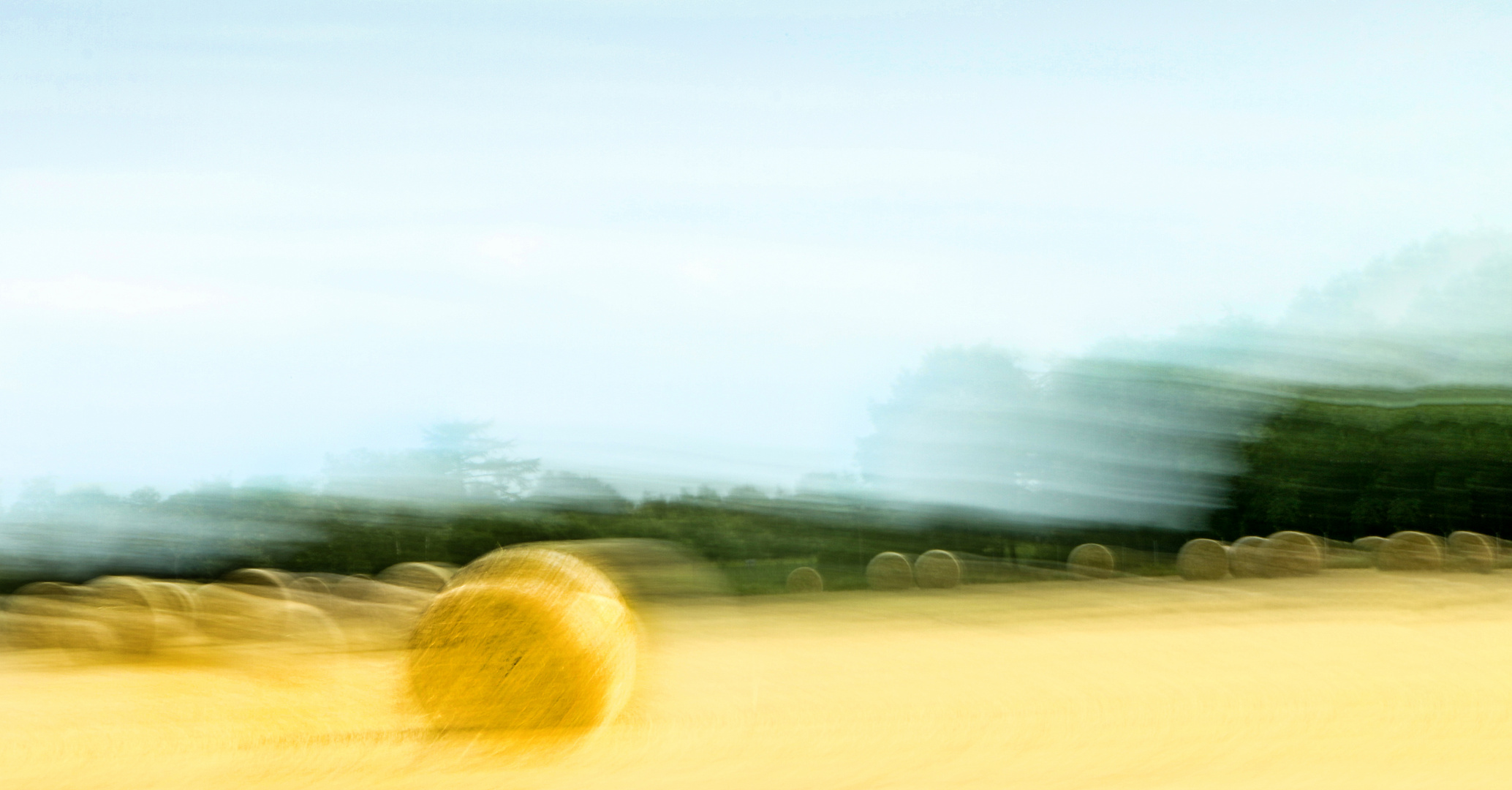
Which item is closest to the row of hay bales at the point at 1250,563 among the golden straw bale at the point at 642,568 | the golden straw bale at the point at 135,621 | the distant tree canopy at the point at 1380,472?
the golden straw bale at the point at 642,568

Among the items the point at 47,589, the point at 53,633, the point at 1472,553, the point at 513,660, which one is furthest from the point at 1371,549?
the point at 47,589

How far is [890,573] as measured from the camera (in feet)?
58.9

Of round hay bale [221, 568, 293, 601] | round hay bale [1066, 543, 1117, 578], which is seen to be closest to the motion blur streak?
round hay bale [221, 568, 293, 601]

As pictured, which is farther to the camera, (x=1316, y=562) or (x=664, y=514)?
(x=664, y=514)

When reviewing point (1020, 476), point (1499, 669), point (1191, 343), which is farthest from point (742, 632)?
point (1191, 343)

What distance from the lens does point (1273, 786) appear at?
5.09 m

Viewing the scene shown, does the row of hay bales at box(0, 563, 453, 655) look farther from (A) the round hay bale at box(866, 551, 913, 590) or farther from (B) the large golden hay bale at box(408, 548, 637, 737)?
(A) the round hay bale at box(866, 551, 913, 590)

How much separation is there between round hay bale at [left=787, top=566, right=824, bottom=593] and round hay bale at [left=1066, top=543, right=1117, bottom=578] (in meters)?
4.32

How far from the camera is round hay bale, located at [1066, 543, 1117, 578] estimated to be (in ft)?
65.1

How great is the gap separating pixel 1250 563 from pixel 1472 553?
422 cm

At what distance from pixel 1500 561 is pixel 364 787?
1929 centimetres

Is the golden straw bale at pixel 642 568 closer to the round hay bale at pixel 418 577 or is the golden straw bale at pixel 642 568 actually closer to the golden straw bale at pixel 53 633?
the round hay bale at pixel 418 577

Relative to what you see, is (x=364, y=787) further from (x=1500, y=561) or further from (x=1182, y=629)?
(x=1500, y=561)

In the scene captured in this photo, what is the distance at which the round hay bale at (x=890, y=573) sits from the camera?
17828 millimetres
